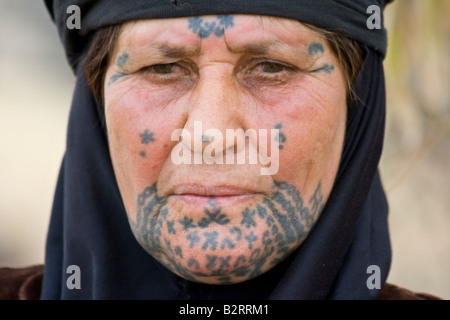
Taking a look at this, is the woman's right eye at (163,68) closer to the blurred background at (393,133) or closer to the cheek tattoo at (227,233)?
the cheek tattoo at (227,233)

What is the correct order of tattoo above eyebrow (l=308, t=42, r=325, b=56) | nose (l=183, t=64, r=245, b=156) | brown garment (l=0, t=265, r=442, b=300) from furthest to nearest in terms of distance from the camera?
brown garment (l=0, t=265, r=442, b=300) → tattoo above eyebrow (l=308, t=42, r=325, b=56) → nose (l=183, t=64, r=245, b=156)

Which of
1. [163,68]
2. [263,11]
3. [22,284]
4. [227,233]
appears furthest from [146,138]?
[22,284]

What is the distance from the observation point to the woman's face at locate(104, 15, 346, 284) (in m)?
1.78

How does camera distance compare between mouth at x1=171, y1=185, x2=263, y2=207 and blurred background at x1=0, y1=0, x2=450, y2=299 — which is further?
blurred background at x1=0, y1=0, x2=450, y2=299

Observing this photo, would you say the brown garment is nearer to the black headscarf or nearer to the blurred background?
the black headscarf

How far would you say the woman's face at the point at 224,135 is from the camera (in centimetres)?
178

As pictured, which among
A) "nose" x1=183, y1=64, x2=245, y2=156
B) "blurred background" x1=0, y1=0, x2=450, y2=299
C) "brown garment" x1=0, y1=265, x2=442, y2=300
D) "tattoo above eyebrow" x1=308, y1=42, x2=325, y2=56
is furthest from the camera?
"blurred background" x1=0, y1=0, x2=450, y2=299

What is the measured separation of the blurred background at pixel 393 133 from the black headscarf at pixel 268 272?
174 cm

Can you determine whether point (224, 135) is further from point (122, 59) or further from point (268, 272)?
point (268, 272)

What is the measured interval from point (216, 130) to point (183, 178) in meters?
0.19

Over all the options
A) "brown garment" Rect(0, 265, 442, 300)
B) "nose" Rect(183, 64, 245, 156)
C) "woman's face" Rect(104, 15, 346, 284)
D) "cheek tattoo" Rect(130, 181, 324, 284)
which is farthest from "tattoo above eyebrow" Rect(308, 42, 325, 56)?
"brown garment" Rect(0, 265, 442, 300)

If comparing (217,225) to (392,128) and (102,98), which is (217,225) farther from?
(392,128)

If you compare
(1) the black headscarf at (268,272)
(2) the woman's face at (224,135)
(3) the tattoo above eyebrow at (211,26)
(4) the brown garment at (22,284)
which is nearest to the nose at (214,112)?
(2) the woman's face at (224,135)

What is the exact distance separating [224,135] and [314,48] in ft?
1.45
